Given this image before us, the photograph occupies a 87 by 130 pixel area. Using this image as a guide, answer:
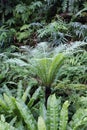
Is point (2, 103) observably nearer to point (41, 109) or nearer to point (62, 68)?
point (41, 109)

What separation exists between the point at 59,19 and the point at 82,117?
276cm

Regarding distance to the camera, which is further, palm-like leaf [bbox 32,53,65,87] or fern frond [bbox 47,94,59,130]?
palm-like leaf [bbox 32,53,65,87]

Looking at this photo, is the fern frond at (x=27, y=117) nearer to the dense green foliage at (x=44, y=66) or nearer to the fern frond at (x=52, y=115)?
the dense green foliage at (x=44, y=66)

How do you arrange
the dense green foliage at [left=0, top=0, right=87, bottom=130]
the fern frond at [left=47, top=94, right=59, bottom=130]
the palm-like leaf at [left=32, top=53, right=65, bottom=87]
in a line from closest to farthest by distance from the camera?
the fern frond at [left=47, top=94, right=59, bottom=130] → the dense green foliage at [left=0, top=0, right=87, bottom=130] → the palm-like leaf at [left=32, top=53, right=65, bottom=87]

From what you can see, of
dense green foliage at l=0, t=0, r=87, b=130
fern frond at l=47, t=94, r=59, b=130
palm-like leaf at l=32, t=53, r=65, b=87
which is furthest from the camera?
palm-like leaf at l=32, t=53, r=65, b=87

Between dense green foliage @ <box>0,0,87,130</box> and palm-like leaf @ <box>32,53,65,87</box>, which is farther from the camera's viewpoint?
palm-like leaf @ <box>32,53,65,87</box>

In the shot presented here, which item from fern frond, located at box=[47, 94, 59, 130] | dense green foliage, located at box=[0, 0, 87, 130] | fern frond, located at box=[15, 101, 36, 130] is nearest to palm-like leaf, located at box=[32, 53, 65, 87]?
dense green foliage, located at box=[0, 0, 87, 130]

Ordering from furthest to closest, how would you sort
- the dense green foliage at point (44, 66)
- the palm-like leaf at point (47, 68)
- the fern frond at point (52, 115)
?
the palm-like leaf at point (47, 68) < the dense green foliage at point (44, 66) < the fern frond at point (52, 115)

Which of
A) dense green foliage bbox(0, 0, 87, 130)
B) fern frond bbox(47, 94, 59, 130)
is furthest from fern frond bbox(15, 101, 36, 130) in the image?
fern frond bbox(47, 94, 59, 130)

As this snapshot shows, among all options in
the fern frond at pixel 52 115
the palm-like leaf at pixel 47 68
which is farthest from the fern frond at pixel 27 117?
the palm-like leaf at pixel 47 68

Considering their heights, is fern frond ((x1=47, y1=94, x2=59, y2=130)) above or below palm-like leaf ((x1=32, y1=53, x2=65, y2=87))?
below

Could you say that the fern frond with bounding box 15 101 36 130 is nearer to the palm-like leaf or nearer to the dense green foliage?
the dense green foliage

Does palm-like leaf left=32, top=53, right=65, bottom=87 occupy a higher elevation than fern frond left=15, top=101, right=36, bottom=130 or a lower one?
higher

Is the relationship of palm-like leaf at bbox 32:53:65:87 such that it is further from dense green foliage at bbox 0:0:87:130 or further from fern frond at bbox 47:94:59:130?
fern frond at bbox 47:94:59:130
